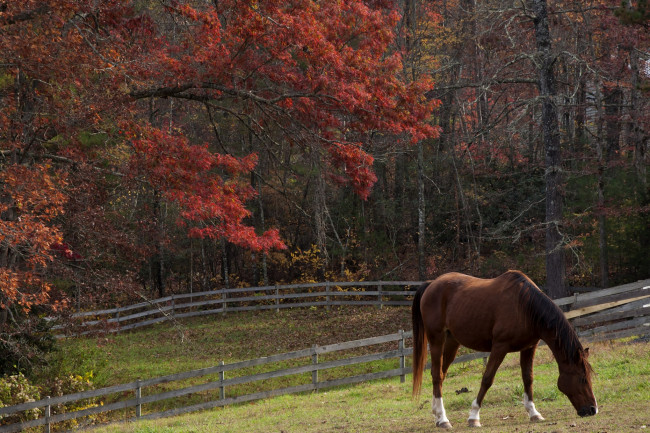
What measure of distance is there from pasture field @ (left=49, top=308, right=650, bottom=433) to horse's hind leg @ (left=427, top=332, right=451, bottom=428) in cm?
16

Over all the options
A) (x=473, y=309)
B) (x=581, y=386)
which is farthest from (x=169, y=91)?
(x=581, y=386)

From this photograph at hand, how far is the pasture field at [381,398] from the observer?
298 inches

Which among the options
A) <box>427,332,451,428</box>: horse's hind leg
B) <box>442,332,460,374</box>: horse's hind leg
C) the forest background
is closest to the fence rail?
the forest background

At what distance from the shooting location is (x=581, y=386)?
6859 millimetres

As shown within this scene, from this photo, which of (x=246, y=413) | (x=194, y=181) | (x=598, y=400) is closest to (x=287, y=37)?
(x=194, y=181)

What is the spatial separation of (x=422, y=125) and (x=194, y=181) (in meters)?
4.59

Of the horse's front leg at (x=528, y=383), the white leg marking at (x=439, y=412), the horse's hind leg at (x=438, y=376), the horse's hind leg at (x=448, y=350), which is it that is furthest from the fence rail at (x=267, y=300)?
the horse's front leg at (x=528, y=383)

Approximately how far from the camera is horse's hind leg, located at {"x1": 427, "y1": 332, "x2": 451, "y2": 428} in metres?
7.61

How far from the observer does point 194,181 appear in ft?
40.0

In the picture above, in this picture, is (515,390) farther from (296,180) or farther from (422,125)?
(296,180)

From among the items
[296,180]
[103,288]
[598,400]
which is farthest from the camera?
[296,180]

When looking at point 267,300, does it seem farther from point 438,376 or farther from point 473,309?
point 473,309

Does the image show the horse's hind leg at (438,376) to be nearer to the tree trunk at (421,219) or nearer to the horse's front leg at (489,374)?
the horse's front leg at (489,374)

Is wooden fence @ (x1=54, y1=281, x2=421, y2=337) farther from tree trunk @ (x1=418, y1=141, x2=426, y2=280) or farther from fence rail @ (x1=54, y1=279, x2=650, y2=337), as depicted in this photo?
tree trunk @ (x1=418, y1=141, x2=426, y2=280)
